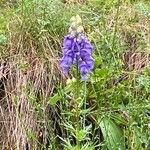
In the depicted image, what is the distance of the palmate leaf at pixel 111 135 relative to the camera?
2127 millimetres

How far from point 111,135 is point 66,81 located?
1.36 ft

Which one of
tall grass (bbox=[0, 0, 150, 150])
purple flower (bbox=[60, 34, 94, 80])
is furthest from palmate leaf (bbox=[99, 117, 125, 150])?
purple flower (bbox=[60, 34, 94, 80])

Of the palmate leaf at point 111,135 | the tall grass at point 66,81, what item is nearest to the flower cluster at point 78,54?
the tall grass at point 66,81

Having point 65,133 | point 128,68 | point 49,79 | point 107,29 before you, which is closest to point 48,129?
point 65,133

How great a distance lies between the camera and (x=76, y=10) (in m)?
2.95

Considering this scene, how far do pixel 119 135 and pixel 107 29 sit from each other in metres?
0.80

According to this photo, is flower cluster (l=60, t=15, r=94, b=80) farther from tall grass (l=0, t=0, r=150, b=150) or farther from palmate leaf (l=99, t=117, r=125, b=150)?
palmate leaf (l=99, t=117, r=125, b=150)

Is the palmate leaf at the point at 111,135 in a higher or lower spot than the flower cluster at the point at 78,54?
lower

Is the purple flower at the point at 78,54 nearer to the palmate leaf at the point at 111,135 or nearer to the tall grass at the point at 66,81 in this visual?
the tall grass at the point at 66,81

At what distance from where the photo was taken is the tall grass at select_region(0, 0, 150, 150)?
2146 mm

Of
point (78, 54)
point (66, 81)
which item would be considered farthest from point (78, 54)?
point (66, 81)

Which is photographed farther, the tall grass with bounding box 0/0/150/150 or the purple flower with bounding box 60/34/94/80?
the tall grass with bounding box 0/0/150/150

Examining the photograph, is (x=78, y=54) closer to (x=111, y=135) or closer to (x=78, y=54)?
(x=78, y=54)

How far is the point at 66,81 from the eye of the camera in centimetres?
241
